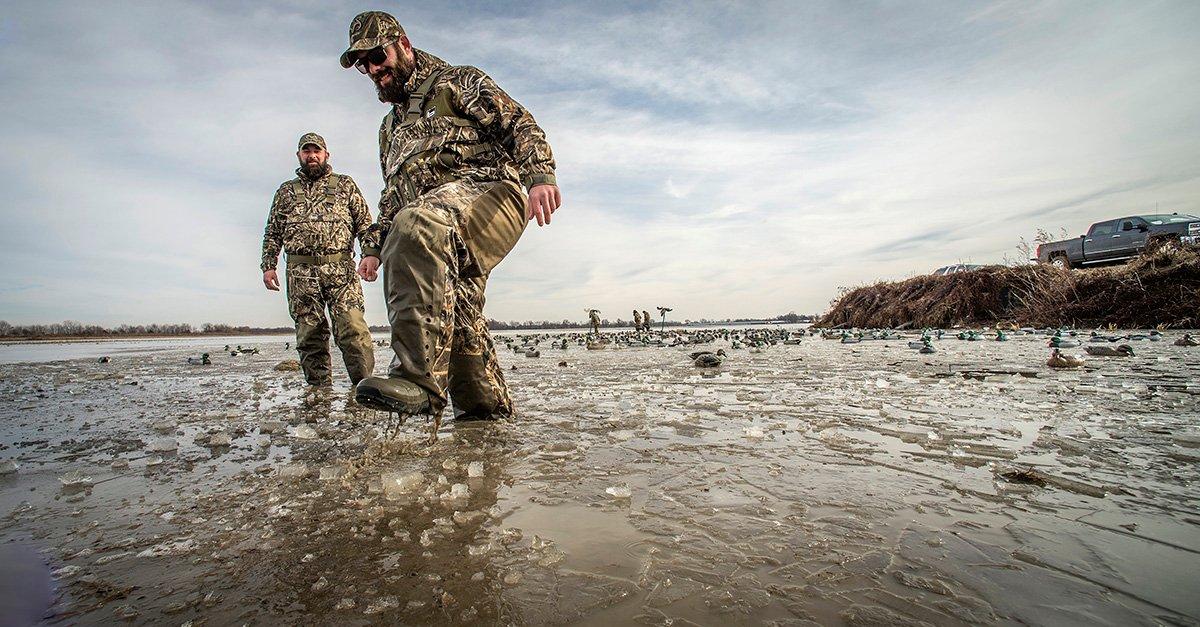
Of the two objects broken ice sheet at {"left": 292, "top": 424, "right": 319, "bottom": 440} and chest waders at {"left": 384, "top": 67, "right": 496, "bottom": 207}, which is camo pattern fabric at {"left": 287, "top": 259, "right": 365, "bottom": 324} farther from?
chest waders at {"left": 384, "top": 67, "right": 496, "bottom": 207}

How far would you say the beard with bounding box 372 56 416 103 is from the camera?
3572 millimetres

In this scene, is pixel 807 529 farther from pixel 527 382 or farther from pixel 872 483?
pixel 527 382

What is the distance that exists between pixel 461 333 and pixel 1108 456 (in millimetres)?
3476

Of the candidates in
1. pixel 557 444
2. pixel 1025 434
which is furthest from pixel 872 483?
pixel 557 444

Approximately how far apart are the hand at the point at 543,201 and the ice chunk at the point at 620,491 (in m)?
1.87

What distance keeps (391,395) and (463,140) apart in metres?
1.94

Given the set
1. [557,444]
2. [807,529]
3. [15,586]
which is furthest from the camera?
[557,444]

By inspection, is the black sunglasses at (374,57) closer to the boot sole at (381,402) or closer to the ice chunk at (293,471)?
the boot sole at (381,402)

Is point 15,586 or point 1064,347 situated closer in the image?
point 15,586

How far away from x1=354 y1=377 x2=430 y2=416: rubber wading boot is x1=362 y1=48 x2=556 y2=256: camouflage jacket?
58.1 inches

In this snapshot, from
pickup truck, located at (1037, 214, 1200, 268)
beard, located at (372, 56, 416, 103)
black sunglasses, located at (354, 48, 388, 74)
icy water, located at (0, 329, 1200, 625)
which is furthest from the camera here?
pickup truck, located at (1037, 214, 1200, 268)

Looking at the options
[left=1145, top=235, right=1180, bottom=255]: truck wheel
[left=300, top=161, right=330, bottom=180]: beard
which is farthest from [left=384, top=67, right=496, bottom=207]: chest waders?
[left=1145, top=235, right=1180, bottom=255]: truck wheel

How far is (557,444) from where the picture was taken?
9.58 ft

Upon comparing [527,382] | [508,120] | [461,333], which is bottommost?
[527,382]
